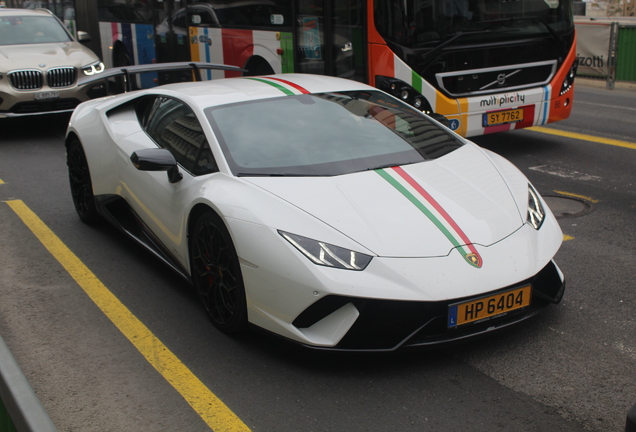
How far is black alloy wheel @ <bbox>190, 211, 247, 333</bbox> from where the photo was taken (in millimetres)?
3651

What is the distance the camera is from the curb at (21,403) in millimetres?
1828

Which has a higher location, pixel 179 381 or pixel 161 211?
pixel 161 211

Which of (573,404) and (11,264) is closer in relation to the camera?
(573,404)

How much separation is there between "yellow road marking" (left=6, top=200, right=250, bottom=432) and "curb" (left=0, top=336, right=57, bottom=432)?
1165 mm

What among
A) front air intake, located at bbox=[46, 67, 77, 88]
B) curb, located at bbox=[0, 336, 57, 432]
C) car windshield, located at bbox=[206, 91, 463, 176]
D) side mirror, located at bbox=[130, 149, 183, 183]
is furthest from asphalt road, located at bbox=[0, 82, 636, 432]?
front air intake, located at bbox=[46, 67, 77, 88]

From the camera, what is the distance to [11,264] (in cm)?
523

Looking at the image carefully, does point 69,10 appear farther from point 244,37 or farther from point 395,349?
point 395,349

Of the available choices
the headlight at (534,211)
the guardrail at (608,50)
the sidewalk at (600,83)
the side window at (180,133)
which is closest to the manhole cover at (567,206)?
the headlight at (534,211)

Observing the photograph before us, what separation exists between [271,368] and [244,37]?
754 cm

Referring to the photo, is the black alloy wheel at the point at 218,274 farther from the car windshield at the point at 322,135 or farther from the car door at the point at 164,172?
the car windshield at the point at 322,135

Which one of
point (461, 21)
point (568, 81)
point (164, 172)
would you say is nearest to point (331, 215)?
point (164, 172)

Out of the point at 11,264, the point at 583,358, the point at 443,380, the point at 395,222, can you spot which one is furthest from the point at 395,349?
the point at 11,264

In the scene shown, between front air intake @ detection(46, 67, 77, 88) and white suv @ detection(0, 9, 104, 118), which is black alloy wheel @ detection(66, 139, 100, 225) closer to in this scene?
white suv @ detection(0, 9, 104, 118)

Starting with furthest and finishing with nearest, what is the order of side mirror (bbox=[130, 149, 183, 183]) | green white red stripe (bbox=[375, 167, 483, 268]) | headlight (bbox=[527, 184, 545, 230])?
1. side mirror (bbox=[130, 149, 183, 183])
2. headlight (bbox=[527, 184, 545, 230])
3. green white red stripe (bbox=[375, 167, 483, 268])
